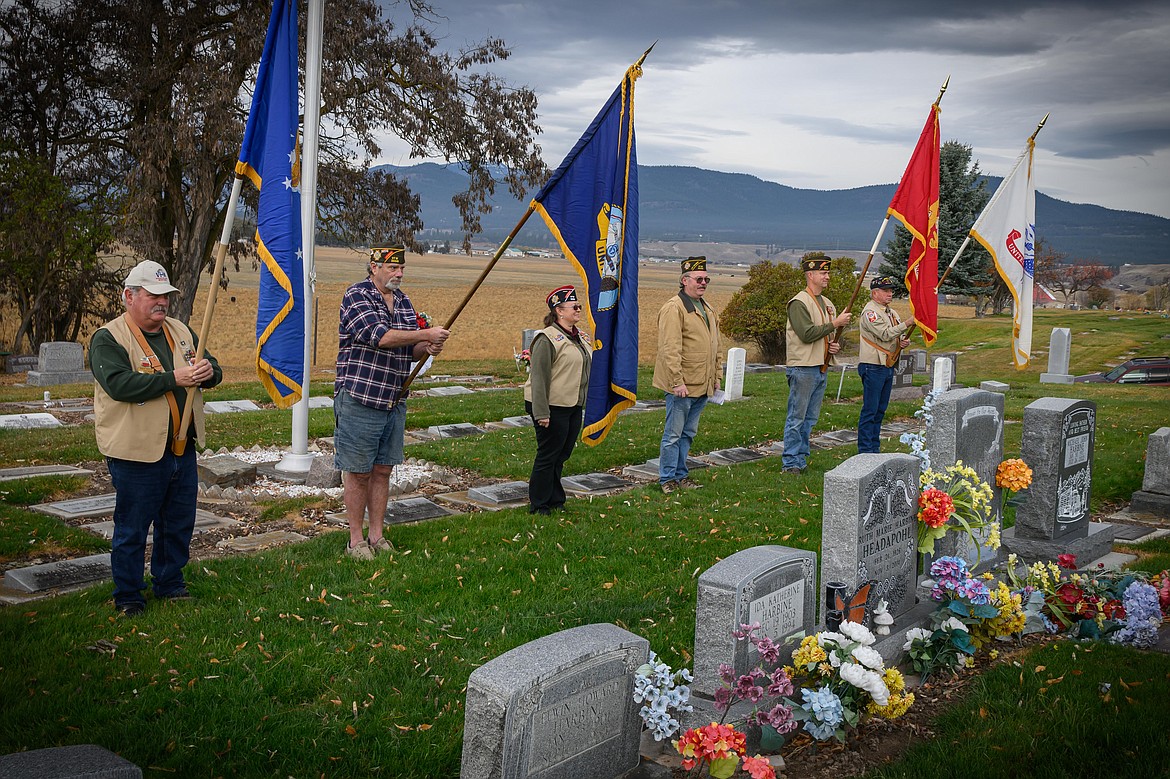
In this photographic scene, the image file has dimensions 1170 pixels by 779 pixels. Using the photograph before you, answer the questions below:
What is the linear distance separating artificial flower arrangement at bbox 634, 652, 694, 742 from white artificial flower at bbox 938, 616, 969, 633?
2.21 metres

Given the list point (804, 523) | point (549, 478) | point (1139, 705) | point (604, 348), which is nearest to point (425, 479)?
point (549, 478)

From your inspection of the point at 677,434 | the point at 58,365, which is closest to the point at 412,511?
the point at 677,434

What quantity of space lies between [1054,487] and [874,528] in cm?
308

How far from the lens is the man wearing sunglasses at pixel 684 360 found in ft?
30.8

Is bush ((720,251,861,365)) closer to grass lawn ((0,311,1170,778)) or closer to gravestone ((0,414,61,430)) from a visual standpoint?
grass lawn ((0,311,1170,778))

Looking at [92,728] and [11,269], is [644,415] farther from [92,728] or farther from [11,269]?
[11,269]

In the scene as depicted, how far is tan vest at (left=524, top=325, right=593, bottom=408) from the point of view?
7.96 m

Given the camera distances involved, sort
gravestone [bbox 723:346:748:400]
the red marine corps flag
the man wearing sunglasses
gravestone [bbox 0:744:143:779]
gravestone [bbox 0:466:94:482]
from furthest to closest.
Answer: gravestone [bbox 723:346:748:400] < the red marine corps flag < the man wearing sunglasses < gravestone [bbox 0:466:94:482] < gravestone [bbox 0:744:143:779]

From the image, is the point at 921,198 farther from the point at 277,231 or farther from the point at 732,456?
the point at 277,231

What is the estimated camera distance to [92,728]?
4117 mm

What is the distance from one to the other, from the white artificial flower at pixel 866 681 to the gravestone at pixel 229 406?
11433 millimetres

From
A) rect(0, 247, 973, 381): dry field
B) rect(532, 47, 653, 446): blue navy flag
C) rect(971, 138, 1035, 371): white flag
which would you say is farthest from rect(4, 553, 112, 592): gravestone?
rect(0, 247, 973, 381): dry field

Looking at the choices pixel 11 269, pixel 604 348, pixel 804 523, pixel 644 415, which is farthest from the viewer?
pixel 11 269

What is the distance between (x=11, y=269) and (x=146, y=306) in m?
19.6
